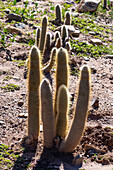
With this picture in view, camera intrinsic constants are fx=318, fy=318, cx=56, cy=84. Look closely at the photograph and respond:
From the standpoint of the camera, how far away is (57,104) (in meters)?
5.00

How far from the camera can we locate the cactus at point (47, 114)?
472cm

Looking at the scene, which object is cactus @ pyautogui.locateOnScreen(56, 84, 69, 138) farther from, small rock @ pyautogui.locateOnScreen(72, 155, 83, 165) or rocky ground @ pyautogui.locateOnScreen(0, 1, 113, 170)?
small rock @ pyautogui.locateOnScreen(72, 155, 83, 165)

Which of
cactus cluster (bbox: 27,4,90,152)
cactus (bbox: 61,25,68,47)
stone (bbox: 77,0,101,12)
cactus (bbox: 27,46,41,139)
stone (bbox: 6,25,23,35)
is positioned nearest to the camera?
cactus cluster (bbox: 27,4,90,152)

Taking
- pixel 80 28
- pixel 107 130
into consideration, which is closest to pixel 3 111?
pixel 107 130

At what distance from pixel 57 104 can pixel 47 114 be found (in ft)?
0.78

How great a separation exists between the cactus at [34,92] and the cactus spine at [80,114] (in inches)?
22.3

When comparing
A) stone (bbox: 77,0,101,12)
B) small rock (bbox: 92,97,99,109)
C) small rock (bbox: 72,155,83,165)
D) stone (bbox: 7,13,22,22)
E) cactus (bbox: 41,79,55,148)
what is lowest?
small rock (bbox: 72,155,83,165)

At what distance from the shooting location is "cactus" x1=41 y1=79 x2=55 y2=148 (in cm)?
472

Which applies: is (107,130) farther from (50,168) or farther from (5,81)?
(5,81)

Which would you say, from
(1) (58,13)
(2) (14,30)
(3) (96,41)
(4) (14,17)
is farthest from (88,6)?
(2) (14,30)

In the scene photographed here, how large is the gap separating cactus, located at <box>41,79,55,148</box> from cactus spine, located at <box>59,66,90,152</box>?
0.24 m

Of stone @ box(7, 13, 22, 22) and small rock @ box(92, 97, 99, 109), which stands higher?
stone @ box(7, 13, 22, 22)

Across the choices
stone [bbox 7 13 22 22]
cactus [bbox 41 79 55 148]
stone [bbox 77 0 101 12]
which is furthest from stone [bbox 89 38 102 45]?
cactus [bbox 41 79 55 148]

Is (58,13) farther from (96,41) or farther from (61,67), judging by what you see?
(61,67)
